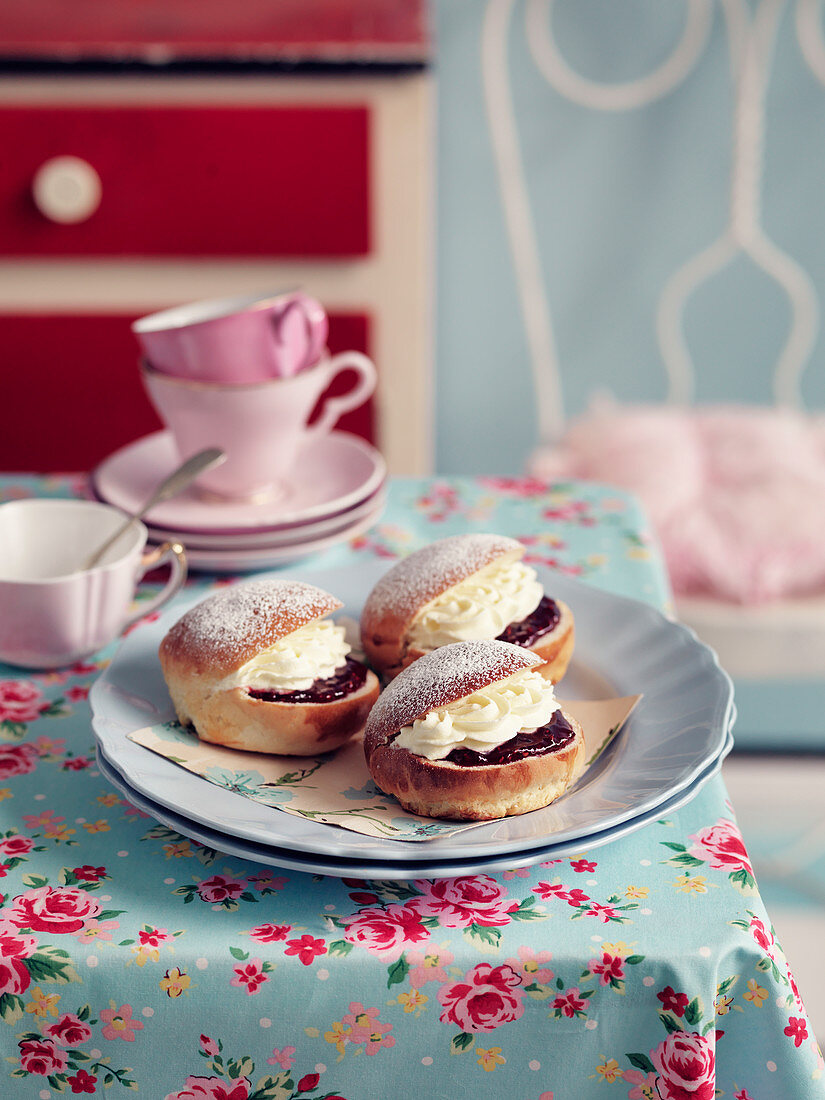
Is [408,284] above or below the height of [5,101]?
below

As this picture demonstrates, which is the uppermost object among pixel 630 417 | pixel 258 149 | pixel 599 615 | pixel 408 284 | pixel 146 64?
pixel 146 64

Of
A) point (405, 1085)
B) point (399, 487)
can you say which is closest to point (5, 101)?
point (399, 487)

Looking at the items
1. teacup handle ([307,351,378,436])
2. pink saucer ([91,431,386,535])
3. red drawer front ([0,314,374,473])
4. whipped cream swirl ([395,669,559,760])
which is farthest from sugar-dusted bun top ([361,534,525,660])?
red drawer front ([0,314,374,473])

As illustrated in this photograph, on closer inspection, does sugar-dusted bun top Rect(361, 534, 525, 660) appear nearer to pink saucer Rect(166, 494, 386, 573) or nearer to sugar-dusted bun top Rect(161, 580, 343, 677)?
sugar-dusted bun top Rect(161, 580, 343, 677)

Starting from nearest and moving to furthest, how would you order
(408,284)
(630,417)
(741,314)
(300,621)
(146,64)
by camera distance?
1. (300,621)
2. (146,64)
3. (408,284)
4. (630,417)
5. (741,314)

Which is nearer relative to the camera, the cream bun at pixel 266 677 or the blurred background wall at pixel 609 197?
the cream bun at pixel 266 677

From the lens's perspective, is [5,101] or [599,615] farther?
[5,101]

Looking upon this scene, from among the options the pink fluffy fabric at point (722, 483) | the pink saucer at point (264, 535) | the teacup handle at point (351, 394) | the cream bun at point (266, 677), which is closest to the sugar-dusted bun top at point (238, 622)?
the cream bun at point (266, 677)

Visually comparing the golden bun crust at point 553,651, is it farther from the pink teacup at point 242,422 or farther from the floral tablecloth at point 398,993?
the pink teacup at point 242,422

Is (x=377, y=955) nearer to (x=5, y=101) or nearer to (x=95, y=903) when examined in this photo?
(x=95, y=903)
